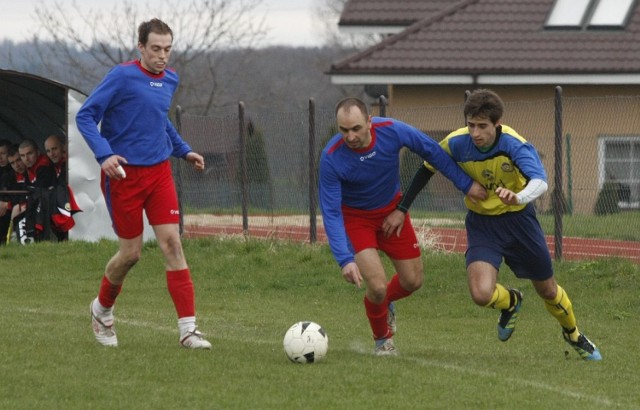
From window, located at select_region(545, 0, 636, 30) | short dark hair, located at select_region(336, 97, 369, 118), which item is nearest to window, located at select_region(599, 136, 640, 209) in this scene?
short dark hair, located at select_region(336, 97, 369, 118)

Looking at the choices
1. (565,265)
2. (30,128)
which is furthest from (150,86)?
(30,128)

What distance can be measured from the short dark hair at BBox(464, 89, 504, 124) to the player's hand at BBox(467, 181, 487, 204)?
1.71ft

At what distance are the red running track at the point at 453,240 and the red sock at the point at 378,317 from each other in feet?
21.6

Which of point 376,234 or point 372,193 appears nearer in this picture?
point 372,193

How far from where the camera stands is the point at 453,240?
58.3ft

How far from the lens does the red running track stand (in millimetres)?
16125

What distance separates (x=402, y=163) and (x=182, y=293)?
905cm

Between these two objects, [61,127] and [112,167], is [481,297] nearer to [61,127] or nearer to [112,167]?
[112,167]

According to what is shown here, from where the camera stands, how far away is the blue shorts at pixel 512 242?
9438mm

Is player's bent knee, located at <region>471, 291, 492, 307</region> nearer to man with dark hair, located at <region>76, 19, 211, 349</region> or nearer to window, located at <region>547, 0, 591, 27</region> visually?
man with dark hair, located at <region>76, 19, 211, 349</region>

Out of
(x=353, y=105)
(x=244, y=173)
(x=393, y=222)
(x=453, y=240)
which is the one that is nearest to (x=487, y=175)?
(x=393, y=222)

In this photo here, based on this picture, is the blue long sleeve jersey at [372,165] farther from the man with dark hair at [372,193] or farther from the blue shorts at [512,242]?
the blue shorts at [512,242]

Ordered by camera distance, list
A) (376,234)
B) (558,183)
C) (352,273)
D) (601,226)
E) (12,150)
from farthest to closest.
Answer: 1. (12,150)
2. (601,226)
3. (558,183)
4. (376,234)
5. (352,273)

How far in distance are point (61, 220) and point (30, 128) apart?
127 inches
